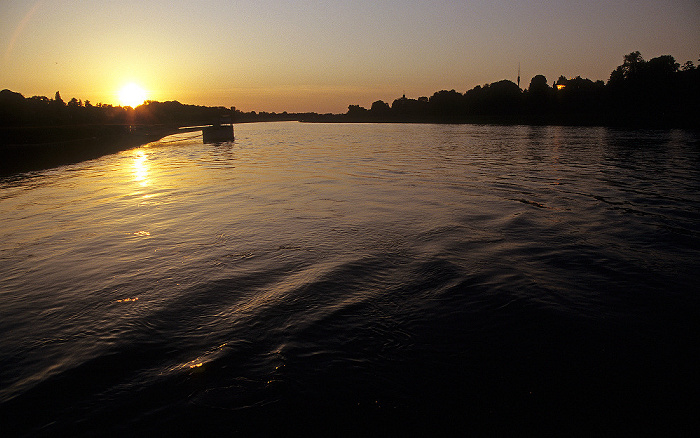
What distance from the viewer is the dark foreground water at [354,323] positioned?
146 inches

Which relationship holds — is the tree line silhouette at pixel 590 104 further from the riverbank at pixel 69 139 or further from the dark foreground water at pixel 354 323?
the dark foreground water at pixel 354 323

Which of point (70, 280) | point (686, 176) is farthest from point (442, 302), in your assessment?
point (686, 176)

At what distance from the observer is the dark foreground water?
12.1ft

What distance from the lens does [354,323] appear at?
523cm

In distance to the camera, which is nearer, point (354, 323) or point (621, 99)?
point (354, 323)

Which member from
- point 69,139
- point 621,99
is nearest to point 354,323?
point 69,139

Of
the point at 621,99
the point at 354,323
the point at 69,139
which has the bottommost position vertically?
the point at 354,323

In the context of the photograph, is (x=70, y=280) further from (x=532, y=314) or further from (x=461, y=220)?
(x=461, y=220)

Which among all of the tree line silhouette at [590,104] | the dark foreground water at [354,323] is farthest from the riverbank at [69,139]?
the dark foreground water at [354,323]

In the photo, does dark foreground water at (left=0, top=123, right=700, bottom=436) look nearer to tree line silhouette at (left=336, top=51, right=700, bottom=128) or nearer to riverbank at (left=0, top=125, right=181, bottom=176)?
riverbank at (left=0, top=125, right=181, bottom=176)

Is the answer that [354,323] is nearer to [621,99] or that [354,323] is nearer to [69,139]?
[69,139]

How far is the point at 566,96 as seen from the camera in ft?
405

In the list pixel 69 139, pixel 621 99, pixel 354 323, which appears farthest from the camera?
pixel 621 99

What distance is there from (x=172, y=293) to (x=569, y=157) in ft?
99.6
